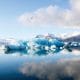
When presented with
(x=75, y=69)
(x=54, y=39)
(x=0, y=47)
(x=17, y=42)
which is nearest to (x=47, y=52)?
(x=54, y=39)

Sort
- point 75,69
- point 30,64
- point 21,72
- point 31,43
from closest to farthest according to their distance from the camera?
point 21,72, point 75,69, point 30,64, point 31,43

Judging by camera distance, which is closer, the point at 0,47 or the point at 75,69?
the point at 75,69

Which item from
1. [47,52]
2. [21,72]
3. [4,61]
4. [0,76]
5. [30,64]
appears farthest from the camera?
[47,52]

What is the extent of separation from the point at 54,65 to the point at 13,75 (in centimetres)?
253

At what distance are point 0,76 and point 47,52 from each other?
5205 millimetres

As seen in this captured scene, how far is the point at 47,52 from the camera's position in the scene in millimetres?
13086

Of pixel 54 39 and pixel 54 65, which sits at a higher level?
pixel 54 39

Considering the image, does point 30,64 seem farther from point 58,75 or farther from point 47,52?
point 47,52

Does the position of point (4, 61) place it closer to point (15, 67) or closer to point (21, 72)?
point (15, 67)

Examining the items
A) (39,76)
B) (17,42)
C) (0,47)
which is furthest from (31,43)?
(39,76)

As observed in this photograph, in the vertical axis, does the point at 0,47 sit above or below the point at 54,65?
above

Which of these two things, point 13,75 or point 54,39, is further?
point 54,39

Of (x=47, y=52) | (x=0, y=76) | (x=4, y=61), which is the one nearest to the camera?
(x=0, y=76)

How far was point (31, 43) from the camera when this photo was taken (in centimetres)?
1189
